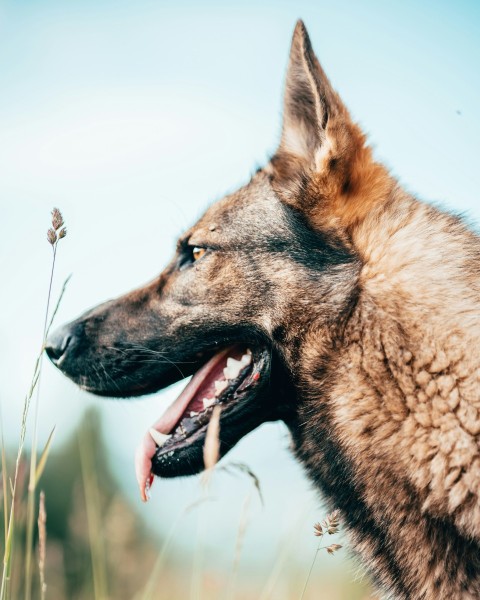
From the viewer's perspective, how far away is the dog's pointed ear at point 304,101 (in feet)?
8.30

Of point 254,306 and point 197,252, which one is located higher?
point 197,252

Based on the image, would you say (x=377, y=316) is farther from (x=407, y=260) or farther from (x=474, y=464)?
(x=474, y=464)

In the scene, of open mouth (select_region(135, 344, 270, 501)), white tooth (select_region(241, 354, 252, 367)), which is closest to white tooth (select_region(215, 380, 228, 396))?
open mouth (select_region(135, 344, 270, 501))

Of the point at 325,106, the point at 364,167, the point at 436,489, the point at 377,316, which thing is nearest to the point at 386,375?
the point at 377,316

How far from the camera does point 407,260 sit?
243cm

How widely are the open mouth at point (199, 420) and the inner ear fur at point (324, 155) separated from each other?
0.71m

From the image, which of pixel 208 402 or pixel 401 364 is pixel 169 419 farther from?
pixel 401 364

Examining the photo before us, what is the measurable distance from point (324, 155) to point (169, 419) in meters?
1.34

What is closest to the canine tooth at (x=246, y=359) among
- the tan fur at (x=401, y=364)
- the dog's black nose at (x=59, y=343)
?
the tan fur at (x=401, y=364)

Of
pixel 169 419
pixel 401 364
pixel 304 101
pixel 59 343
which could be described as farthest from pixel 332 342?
pixel 59 343

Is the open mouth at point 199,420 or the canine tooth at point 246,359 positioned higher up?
the canine tooth at point 246,359

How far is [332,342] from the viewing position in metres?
2.50

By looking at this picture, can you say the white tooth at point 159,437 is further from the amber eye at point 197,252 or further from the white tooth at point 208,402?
the amber eye at point 197,252

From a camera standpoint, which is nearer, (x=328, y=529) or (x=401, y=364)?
(x=328, y=529)
